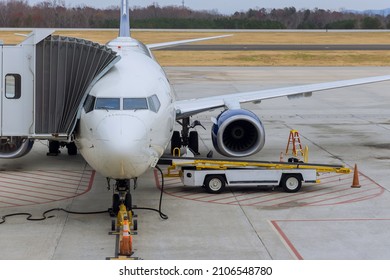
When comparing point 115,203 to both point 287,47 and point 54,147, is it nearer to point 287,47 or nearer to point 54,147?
point 54,147

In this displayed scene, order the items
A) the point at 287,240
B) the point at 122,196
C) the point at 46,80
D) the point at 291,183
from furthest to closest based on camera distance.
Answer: the point at 291,183
the point at 122,196
the point at 46,80
the point at 287,240

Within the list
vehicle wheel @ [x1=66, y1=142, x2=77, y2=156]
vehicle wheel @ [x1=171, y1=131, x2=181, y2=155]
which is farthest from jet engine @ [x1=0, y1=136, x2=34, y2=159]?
vehicle wheel @ [x1=171, y1=131, x2=181, y2=155]

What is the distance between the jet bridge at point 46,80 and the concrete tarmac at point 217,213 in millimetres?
2196

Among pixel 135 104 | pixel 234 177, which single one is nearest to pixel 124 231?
pixel 135 104

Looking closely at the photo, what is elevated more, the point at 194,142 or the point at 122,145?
the point at 122,145

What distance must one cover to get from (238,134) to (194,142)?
2827 mm

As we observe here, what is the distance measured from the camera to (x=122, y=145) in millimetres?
15227

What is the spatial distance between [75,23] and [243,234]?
105m

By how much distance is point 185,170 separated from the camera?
66.2 ft

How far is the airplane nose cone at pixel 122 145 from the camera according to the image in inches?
602

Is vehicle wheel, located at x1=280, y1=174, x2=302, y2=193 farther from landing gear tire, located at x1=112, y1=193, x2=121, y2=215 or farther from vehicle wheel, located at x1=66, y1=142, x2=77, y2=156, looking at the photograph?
vehicle wheel, located at x1=66, y1=142, x2=77, y2=156

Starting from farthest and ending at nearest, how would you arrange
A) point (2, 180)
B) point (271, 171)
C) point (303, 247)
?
point (2, 180) < point (271, 171) < point (303, 247)

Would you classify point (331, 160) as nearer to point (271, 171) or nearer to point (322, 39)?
point (271, 171)
